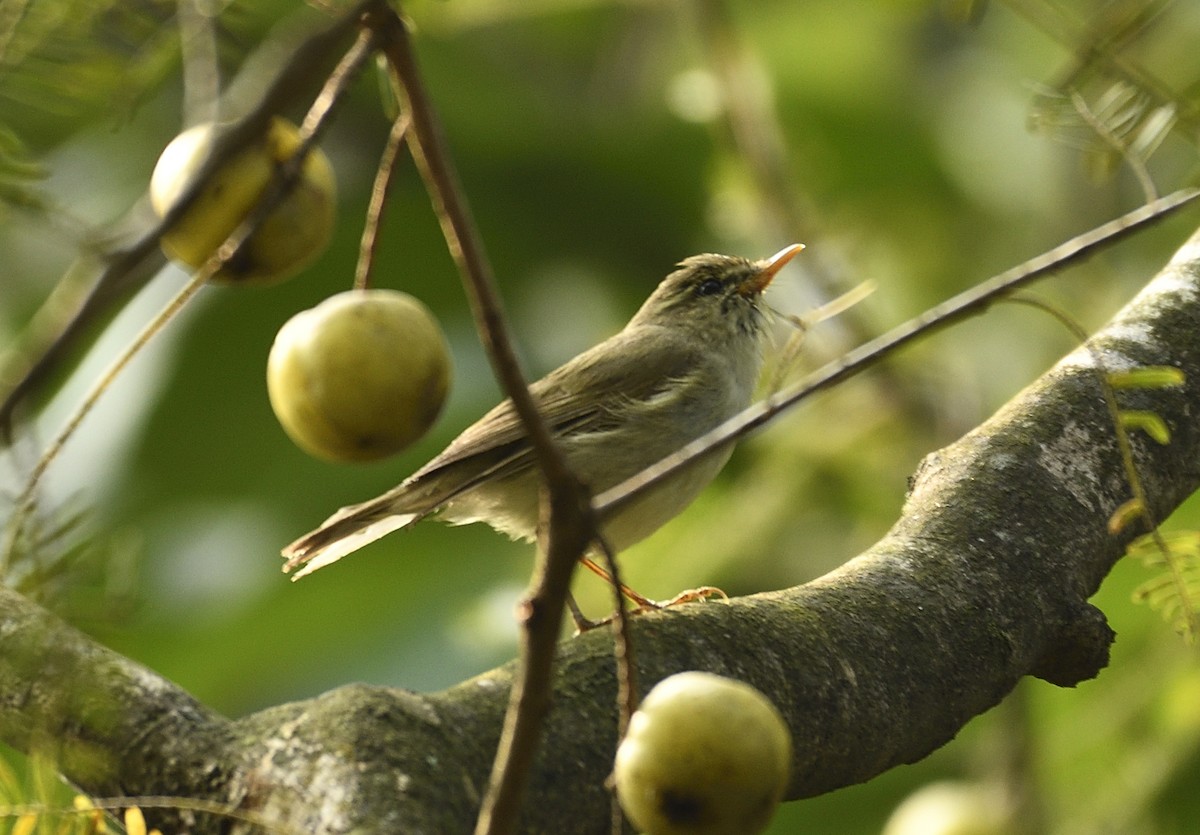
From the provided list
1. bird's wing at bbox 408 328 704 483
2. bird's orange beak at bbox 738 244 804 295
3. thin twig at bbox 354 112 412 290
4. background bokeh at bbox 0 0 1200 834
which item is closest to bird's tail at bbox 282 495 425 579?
bird's wing at bbox 408 328 704 483

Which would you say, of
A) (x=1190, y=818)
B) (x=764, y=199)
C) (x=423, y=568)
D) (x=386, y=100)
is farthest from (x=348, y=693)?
(x=423, y=568)

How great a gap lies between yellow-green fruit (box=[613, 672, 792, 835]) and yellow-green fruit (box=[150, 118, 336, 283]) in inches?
22.7

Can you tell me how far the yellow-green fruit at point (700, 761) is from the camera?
1354 mm

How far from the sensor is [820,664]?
2.16 m

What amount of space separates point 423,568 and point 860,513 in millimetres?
1922

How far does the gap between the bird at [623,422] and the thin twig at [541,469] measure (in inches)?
69.9

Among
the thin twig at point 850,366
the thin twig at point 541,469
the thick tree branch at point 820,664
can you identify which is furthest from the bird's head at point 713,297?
the thin twig at point 541,469

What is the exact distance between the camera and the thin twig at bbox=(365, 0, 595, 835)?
1223mm

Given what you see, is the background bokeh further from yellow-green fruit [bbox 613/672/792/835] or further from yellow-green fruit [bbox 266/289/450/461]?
yellow-green fruit [bbox 613/672/792/835]

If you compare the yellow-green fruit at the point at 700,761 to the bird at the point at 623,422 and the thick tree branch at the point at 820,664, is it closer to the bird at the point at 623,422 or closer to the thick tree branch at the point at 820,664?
the thick tree branch at the point at 820,664

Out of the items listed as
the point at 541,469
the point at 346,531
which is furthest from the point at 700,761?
the point at 346,531

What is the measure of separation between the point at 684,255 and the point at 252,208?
5486 mm

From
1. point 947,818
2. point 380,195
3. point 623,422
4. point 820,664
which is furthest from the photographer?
point 623,422

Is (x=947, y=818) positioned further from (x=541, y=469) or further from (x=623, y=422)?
(x=541, y=469)
